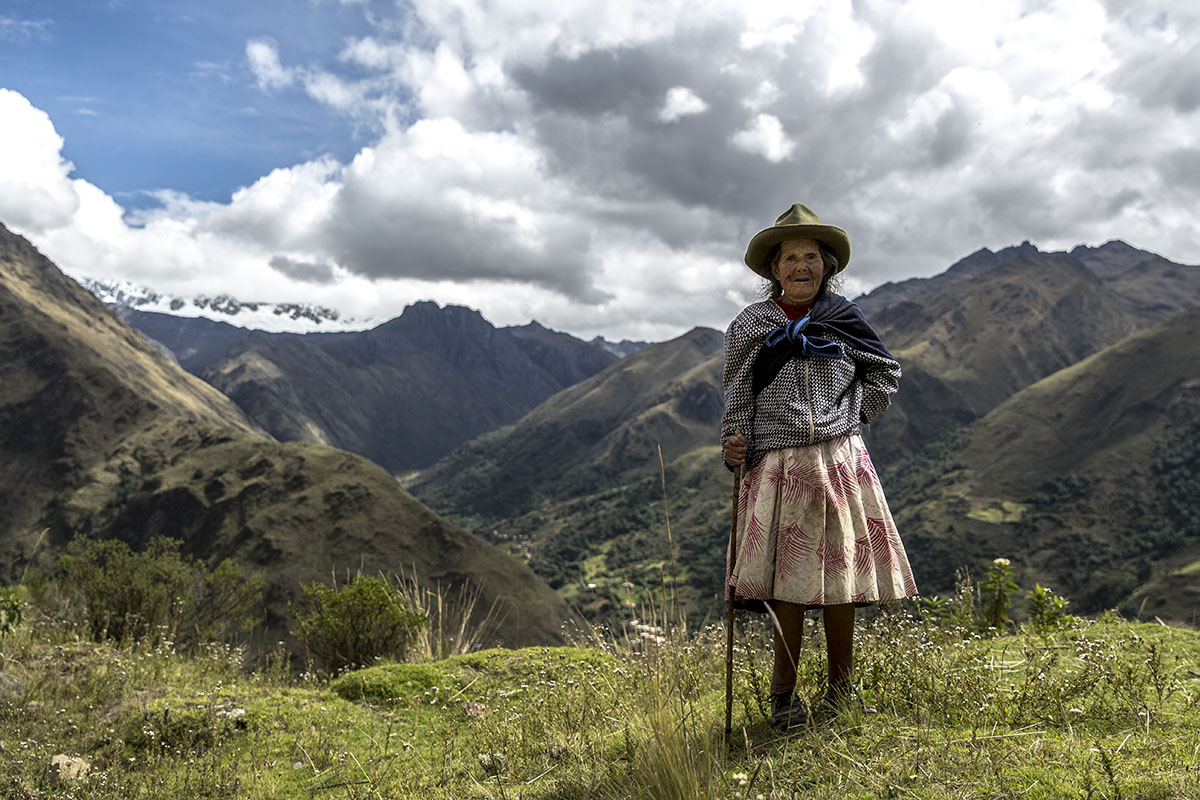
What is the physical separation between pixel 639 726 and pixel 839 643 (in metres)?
1.31

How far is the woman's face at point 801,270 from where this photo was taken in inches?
161

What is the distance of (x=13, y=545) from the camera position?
64.1 meters

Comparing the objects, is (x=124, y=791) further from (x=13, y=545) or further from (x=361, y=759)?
(x=13, y=545)

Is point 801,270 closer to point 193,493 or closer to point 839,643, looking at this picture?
point 839,643

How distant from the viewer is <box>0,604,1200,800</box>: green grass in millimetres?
2801

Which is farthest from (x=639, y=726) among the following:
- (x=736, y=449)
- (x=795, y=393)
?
(x=795, y=393)

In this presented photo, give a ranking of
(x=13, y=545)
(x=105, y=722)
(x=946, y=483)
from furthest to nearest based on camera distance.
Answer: (x=946, y=483) < (x=13, y=545) < (x=105, y=722)

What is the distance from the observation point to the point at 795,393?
3.89 meters

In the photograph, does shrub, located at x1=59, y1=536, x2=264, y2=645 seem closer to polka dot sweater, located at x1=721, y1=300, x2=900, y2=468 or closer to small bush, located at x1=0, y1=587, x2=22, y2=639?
small bush, located at x1=0, y1=587, x2=22, y2=639

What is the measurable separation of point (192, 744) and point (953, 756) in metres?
4.71

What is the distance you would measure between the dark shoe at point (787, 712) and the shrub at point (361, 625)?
203 inches

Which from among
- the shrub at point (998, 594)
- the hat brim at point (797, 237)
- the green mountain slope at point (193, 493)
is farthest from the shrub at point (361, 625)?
the green mountain slope at point (193, 493)

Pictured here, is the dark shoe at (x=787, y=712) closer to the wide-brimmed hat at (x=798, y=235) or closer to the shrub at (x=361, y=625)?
the wide-brimmed hat at (x=798, y=235)

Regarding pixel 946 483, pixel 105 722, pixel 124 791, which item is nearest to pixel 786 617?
pixel 124 791
